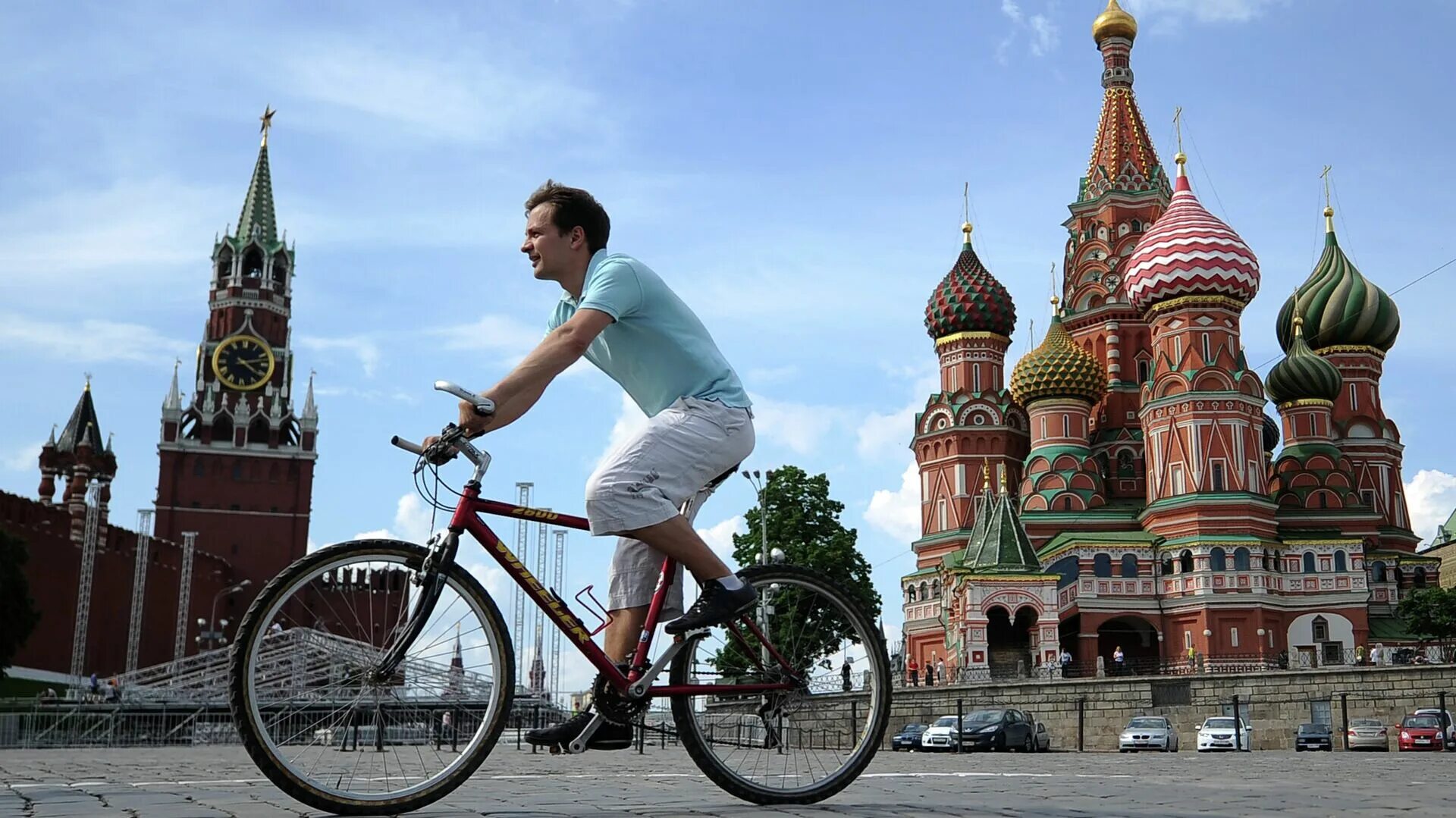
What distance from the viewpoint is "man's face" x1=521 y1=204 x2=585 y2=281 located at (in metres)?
5.11

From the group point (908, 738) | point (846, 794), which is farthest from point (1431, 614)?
point (846, 794)

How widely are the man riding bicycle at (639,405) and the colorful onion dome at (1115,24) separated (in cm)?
6446

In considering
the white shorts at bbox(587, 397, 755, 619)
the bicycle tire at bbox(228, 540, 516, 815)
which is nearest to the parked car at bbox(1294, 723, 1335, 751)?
the white shorts at bbox(587, 397, 755, 619)

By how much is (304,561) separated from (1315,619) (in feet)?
162

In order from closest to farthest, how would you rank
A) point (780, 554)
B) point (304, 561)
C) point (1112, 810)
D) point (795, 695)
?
point (304, 561) → point (1112, 810) → point (795, 695) → point (780, 554)

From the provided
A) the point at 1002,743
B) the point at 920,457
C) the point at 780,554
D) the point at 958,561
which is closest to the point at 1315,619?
the point at 958,561

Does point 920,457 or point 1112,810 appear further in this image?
point 920,457

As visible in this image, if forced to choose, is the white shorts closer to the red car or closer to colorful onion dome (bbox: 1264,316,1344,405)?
the red car

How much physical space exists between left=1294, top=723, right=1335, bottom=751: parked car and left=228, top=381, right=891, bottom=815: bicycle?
86.8 ft

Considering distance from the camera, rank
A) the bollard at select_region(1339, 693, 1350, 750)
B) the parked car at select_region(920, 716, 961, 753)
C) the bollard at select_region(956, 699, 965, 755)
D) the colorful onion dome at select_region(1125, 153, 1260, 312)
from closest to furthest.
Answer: the bollard at select_region(956, 699, 965, 755)
the parked car at select_region(920, 716, 961, 753)
the bollard at select_region(1339, 693, 1350, 750)
the colorful onion dome at select_region(1125, 153, 1260, 312)

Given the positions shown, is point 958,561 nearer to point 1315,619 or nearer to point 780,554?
point 1315,619

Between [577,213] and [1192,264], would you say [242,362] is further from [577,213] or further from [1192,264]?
[577,213]

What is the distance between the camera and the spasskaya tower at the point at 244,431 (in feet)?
299

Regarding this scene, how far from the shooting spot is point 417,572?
4602 mm
